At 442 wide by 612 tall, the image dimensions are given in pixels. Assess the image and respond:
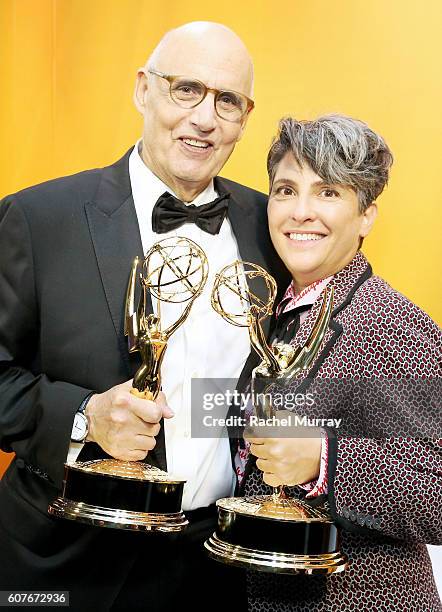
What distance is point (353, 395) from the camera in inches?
88.1

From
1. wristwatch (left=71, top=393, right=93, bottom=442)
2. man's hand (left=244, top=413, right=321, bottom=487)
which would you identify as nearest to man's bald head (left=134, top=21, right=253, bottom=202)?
wristwatch (left=71, top=393, right=93, bottom=442)

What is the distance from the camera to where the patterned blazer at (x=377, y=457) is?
2135mm

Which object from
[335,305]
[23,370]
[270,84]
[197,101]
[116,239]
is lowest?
[23,370]

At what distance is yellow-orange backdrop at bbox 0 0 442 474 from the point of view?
3.30 meters

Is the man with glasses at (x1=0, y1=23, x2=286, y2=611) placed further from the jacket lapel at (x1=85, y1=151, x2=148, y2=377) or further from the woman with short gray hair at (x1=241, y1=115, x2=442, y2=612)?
the woman with short gray hair at (x1=241, y1=115, x2=442, y2=612)

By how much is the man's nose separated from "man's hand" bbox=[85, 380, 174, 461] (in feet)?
2.27

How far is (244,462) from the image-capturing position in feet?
7.81

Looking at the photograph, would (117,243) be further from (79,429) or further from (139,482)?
(139,482)

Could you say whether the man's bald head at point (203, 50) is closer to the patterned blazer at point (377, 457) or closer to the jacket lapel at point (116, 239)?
the jacket lapel at point (116, 239)

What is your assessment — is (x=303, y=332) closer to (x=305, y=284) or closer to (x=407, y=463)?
(x=305, y=284)

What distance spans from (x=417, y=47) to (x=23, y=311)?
1647mm

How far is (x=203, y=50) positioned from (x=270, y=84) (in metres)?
0.99

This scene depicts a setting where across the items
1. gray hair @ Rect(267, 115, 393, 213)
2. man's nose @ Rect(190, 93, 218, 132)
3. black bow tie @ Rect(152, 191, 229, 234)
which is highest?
man's nose @ Rect(190, 93, 218, 132)

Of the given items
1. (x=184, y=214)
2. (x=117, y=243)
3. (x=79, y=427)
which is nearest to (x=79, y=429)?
(x=79, y=427)
